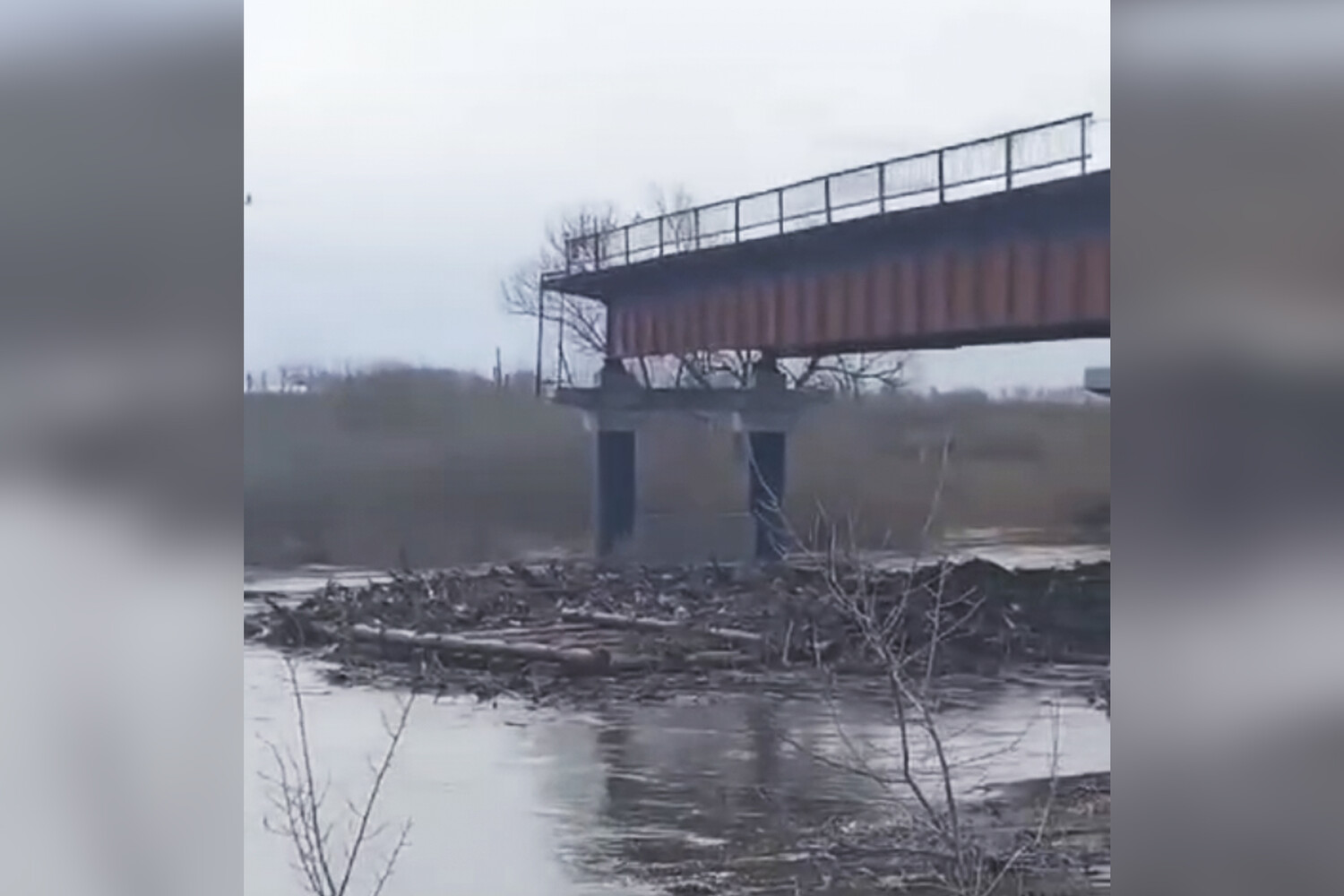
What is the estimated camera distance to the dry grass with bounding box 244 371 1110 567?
1.96 metres

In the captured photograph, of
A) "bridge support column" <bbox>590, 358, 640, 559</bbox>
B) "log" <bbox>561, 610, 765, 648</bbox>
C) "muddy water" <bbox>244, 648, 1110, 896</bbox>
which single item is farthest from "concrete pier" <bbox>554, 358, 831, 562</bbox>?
"muddy water" <bbox>244, 648, 1110, 896</bbox>

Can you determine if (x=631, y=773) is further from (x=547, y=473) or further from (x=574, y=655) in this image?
(x=547, y=473)

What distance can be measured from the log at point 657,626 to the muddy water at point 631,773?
81mm

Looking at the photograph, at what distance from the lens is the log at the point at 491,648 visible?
2.07 metres

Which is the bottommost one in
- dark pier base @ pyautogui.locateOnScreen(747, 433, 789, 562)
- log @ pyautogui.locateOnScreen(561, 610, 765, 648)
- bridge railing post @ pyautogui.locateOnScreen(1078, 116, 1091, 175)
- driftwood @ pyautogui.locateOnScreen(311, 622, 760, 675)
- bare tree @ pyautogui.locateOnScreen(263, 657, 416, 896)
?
bare tree @ pyautogui.locateOnScreen(263, 657, 416, 896)

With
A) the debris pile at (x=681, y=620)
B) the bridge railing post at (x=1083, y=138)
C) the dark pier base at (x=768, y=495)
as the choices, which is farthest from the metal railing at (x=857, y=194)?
the debris pile at (x=681, y=620)

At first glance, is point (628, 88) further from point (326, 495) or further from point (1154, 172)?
point (1154, 172)

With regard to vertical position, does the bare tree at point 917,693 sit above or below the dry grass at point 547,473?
below

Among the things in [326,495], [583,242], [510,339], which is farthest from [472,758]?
[583,242]

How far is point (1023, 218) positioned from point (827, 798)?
33.7 inches

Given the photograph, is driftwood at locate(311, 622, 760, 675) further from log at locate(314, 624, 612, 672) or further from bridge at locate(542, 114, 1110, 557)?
bridge at locate(542, 114, 1110, 557)

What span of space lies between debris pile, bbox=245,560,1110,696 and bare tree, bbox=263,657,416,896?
12cm

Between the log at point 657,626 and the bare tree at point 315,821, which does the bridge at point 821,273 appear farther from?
the bare tree at point 315,821

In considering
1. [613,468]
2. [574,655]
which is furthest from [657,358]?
[574,655]
